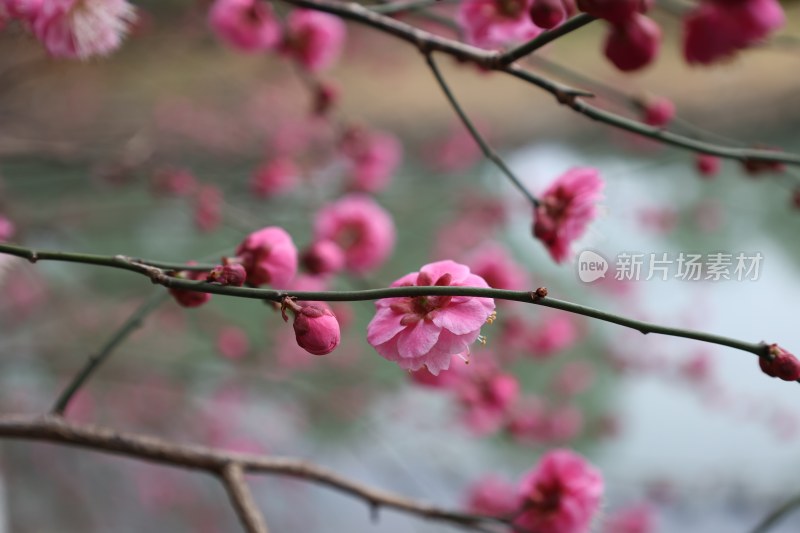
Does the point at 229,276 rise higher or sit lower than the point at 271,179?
lower

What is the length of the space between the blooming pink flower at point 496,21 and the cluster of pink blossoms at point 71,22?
0.73 ft

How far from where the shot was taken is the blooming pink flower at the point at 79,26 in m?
0.39

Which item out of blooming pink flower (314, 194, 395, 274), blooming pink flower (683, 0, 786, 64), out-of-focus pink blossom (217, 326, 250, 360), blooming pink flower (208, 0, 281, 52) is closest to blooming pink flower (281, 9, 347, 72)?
blooming pink flower (208, 0, 281, 52)

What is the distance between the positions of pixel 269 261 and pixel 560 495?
0.27 metres

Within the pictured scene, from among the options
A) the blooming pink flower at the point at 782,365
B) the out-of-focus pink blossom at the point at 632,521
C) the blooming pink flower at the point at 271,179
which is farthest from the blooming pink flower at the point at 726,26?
the out-of-focus pink blossom at the point at 632,521

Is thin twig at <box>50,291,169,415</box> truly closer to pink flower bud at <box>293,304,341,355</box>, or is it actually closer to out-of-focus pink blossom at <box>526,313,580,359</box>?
pink flower bud at <box>293,304,341,355</box>

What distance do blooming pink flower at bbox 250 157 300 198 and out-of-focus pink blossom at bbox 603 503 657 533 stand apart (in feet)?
2.31

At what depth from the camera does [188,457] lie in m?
0.51

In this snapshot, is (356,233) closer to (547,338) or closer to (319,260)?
(319,260)

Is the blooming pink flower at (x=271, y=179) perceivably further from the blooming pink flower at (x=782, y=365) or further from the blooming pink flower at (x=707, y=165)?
the blooming pink flower at (x=782, y=365)

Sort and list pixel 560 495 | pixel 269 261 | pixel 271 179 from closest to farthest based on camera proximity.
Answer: pixel 269 261, pixel 560 495, pixel 271 179

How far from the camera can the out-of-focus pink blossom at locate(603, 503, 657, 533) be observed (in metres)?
1.05

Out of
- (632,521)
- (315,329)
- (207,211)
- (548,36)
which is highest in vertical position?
(207,211)

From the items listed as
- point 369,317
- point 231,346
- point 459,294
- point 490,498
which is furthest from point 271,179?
point 459,294
